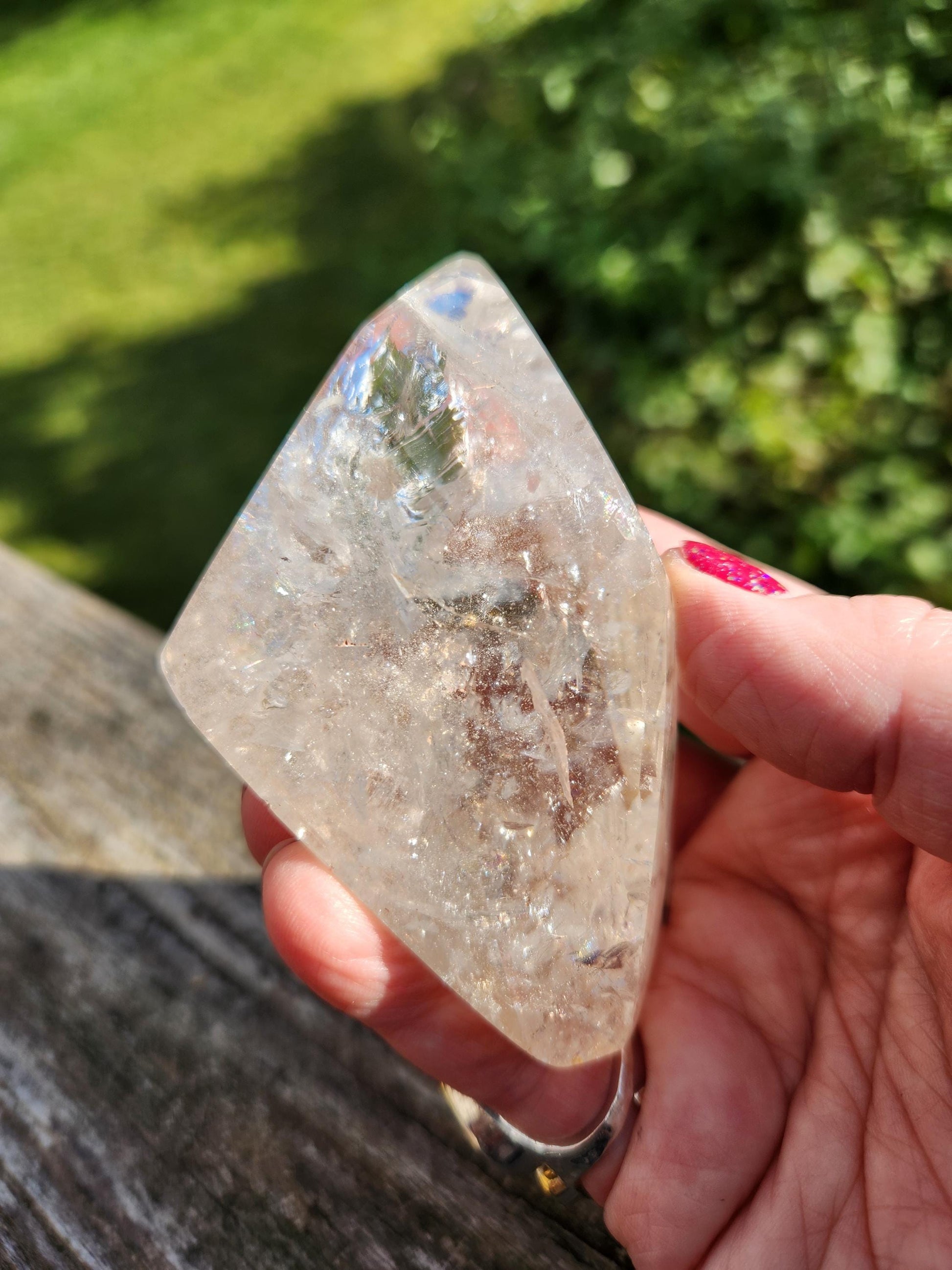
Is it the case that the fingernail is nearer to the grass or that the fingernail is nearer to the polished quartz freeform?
the polished quartz freeform

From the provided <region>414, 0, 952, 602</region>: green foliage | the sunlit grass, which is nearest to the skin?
<region>414, 0, 952, 602</region>: green foliage

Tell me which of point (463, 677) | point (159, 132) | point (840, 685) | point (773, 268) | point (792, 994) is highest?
point (159, 132)

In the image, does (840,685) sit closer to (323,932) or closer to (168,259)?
(323,932)

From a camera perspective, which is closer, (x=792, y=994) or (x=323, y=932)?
→ (x=323, y=932)

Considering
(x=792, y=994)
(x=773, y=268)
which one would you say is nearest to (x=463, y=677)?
(x=792, y=994)

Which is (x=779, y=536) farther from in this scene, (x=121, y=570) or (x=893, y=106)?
(x=121, y=570)

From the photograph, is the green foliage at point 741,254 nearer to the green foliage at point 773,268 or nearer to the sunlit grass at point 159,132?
the green foliage at point 773,268

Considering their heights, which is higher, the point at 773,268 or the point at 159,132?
the point at 159,132
